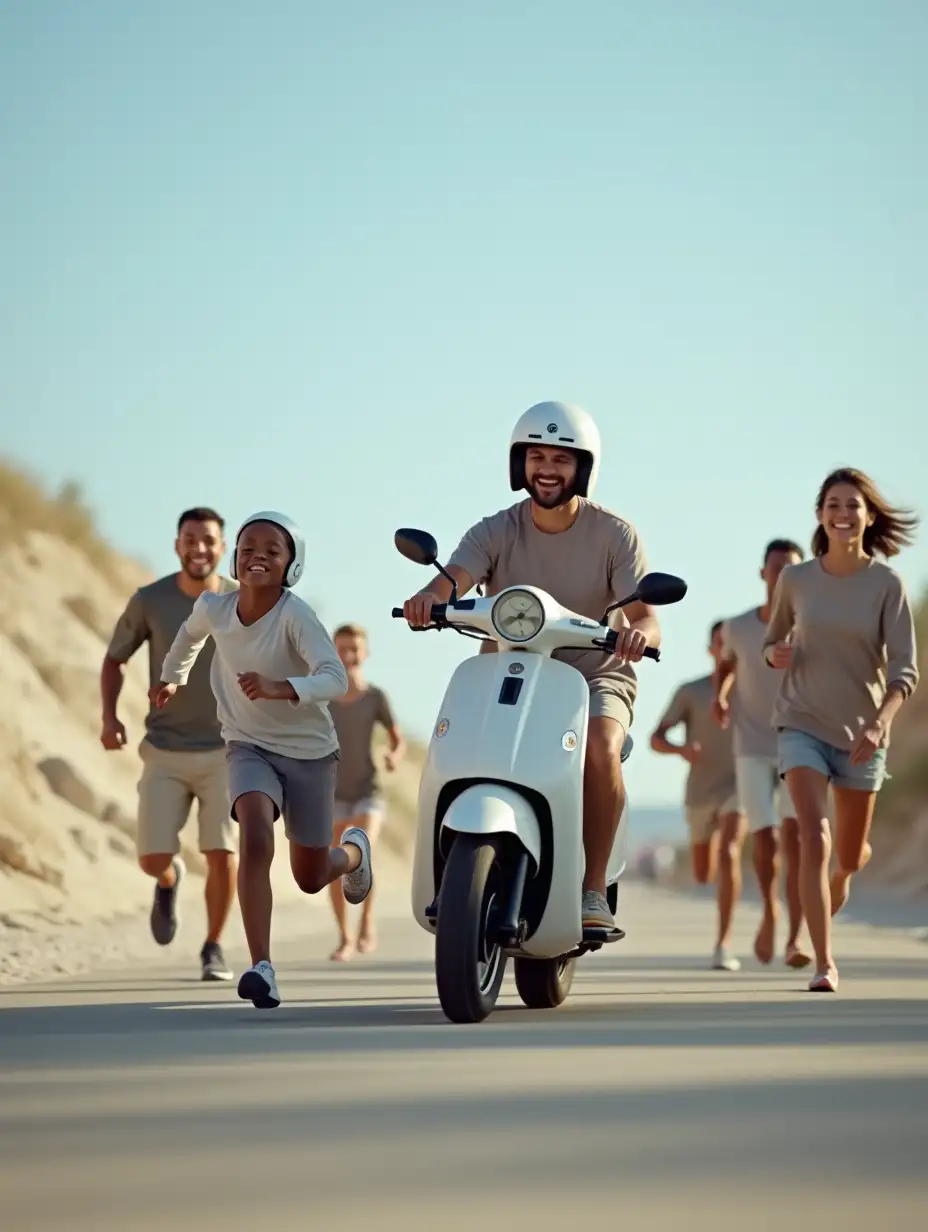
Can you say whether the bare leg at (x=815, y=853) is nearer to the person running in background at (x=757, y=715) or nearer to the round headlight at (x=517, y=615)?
the round headlight at (x=517, y=615)

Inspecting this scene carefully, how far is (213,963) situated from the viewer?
12391 mm

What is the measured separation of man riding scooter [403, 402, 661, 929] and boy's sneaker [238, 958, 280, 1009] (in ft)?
5.22

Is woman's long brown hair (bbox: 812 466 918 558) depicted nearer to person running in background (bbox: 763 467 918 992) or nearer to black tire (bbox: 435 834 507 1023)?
person running in background (bbox: 763 467 918 992)

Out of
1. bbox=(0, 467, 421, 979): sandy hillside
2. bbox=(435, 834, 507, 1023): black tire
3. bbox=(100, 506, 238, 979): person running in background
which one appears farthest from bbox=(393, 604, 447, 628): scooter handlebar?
bbox=(0, 467, 421, 979): sandy hillside

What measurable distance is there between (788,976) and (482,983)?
16.0 feet

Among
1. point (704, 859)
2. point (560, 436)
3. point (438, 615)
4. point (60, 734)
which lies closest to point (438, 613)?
point (438, 615)

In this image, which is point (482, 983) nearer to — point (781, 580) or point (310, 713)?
point (310, 713)

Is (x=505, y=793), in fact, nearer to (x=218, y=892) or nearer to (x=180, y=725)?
(x=218, y=892)

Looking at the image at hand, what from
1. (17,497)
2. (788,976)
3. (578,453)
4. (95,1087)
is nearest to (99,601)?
(17,497)

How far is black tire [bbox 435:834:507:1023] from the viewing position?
813 cm

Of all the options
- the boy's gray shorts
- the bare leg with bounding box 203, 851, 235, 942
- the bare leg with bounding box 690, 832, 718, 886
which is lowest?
the bare leg with bounding box 203, 851, 235, 942

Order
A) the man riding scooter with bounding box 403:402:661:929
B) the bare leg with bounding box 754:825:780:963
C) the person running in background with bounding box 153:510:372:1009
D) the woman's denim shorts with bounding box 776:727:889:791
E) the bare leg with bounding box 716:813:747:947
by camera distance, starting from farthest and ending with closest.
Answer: the bare leg with bounding box 716:813:747:947
the bare leg with bounding box 754:825:780:963
the woman's denim shorts with bounding box 776:727:889:791
the person running in background with bounding box 153:510:372:1009
the man riding scooter with bounding box 403:402:661:929

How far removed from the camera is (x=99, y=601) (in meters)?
33.7

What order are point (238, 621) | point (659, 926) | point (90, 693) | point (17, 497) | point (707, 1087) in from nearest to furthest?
1. point (707, 1087)
2. point (238, 621)
3. point (659, 926)
4. point (90, 693)
5. point (17, 497)
